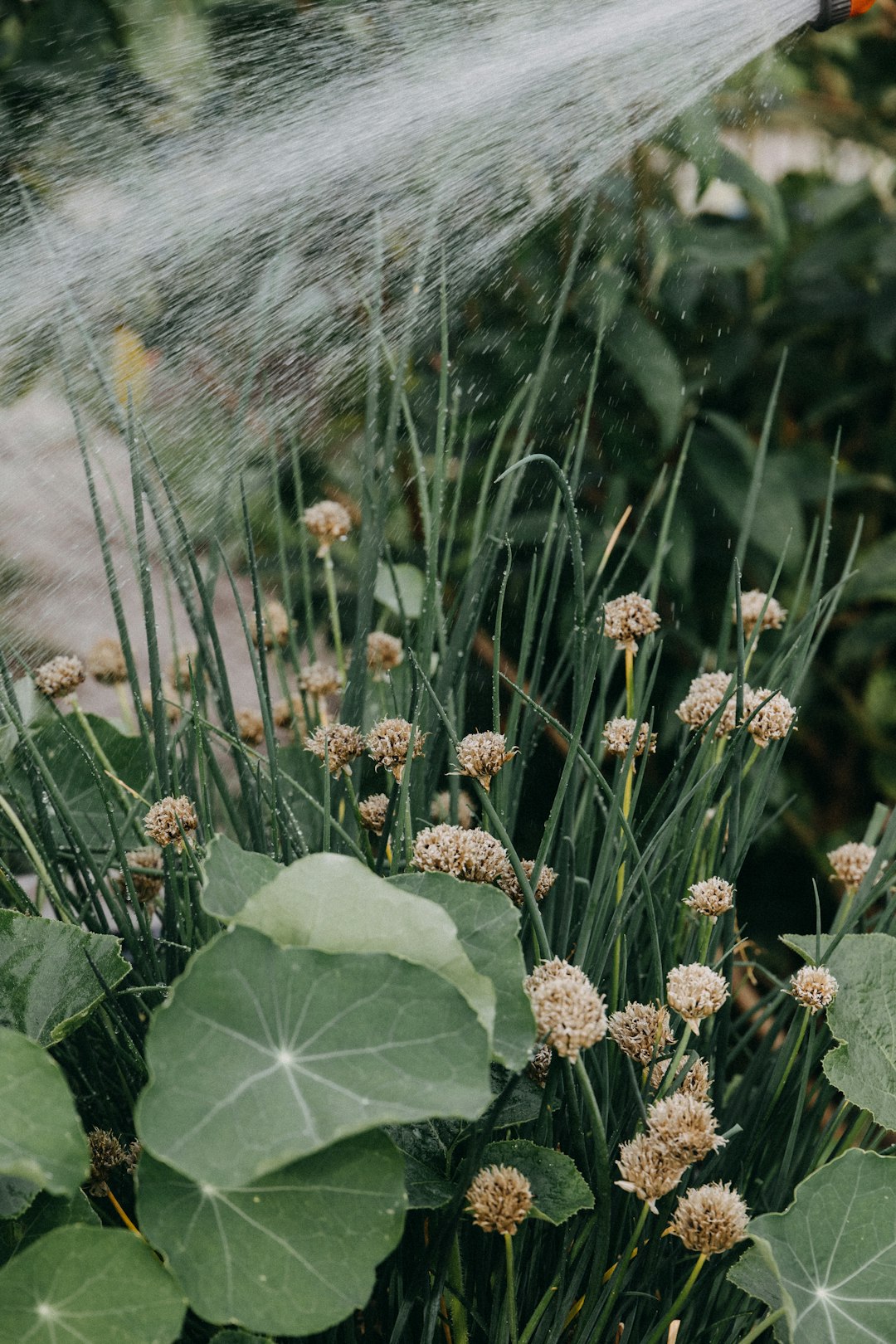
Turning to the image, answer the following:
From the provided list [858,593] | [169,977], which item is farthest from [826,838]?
[169,977]

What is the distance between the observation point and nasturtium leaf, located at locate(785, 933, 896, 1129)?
0.42m

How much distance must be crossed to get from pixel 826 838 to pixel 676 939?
88 cm

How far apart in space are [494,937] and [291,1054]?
77mm

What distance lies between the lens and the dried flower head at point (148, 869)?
0.51 metres

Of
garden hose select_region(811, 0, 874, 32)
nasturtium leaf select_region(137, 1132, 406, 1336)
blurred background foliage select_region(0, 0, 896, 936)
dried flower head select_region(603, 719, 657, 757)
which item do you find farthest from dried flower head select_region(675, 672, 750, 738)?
garden hose select_region(811, 0, 874, 32)

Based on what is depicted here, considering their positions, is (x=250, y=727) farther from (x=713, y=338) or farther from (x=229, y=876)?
(x=713, y=338)

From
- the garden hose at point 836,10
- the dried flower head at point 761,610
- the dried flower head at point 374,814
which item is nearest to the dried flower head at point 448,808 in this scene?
the dried flower head at point 374,814

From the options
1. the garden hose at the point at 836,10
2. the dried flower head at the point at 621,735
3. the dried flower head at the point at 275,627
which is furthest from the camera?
the garden hose at the point at 836,10

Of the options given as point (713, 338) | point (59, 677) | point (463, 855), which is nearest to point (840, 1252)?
point (463, 855)

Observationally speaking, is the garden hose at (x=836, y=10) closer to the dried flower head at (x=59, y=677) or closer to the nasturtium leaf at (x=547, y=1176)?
the dried flower head at (x=59, y=677)

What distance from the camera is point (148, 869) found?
1.64 feet

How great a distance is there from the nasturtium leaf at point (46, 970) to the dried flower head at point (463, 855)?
0.36 ft

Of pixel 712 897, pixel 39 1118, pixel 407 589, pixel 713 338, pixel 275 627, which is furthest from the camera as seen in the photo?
pixel 713 338

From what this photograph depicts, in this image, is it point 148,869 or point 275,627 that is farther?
point 275,627
